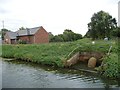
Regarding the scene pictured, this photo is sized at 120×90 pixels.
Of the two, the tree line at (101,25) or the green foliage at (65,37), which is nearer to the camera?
the tree line at (101,25)

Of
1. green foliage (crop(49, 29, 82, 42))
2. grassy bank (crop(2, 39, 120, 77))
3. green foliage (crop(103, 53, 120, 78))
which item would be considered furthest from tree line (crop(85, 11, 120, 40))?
green foliage (crop(103, 53, 120, 78))

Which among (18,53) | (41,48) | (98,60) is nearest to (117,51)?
(98,60)

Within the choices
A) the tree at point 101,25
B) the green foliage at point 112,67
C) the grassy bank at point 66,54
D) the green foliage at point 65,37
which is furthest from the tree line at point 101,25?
the green foliage at point 112,67

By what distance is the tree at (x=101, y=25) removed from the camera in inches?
2170

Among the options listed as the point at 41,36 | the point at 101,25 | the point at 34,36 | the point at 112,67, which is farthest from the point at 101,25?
the point at 112,67

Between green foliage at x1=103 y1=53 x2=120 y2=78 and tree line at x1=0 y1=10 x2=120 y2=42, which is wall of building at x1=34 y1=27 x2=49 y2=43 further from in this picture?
green foliage at x1=103 y1=53 x2=120 y2=78

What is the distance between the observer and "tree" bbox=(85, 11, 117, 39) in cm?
5512

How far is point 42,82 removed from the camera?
50.0 feet

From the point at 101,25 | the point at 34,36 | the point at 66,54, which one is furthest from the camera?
the point at 101,25

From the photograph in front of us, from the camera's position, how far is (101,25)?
55.3 m

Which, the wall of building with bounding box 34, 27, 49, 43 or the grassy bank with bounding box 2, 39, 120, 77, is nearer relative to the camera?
the grassy bank with bounding box 2, 39, 120, 77

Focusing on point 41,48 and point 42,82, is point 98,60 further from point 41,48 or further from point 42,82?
point 41,48

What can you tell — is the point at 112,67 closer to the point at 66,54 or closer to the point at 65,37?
the point at 66,54

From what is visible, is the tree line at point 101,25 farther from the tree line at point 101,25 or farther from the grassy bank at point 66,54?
the grassy bank at point 66,54
